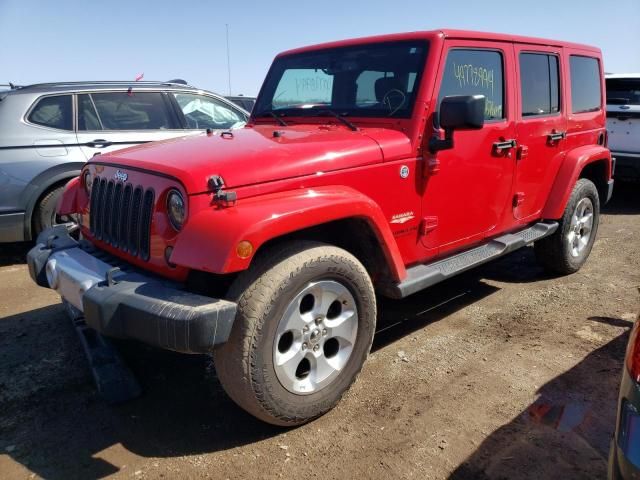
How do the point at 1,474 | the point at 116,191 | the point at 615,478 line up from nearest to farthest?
the point at 615,478
the point at 1,474
the point at 116,191

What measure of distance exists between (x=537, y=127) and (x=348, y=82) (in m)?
1.58

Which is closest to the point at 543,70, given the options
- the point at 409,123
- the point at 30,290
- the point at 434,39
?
the point at 434,39

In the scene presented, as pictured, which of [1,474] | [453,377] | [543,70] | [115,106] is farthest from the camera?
[115,106]

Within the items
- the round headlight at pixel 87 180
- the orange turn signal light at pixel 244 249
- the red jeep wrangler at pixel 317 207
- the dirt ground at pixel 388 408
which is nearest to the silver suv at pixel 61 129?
the dirt ground at pixel 388 408

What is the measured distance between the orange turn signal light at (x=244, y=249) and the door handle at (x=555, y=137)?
3008 millimetres

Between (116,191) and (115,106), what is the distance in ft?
11.6

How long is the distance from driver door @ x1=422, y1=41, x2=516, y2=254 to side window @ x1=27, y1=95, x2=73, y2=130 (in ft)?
13.8

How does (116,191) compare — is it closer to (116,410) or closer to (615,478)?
(116,410)

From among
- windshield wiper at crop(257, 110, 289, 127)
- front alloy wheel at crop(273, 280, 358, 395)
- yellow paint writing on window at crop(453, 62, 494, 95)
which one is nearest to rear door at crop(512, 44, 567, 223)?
yellow paint writing on window at crop(453, 62, 494, 95)

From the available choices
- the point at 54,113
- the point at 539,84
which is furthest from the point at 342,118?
the point at 54,113

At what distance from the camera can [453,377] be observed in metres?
3.20

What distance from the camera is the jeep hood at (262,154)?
2.55 m

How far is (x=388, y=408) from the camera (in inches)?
114

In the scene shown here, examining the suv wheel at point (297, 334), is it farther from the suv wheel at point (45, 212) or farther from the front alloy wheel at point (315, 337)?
the suv wheel at point (45, 212)
